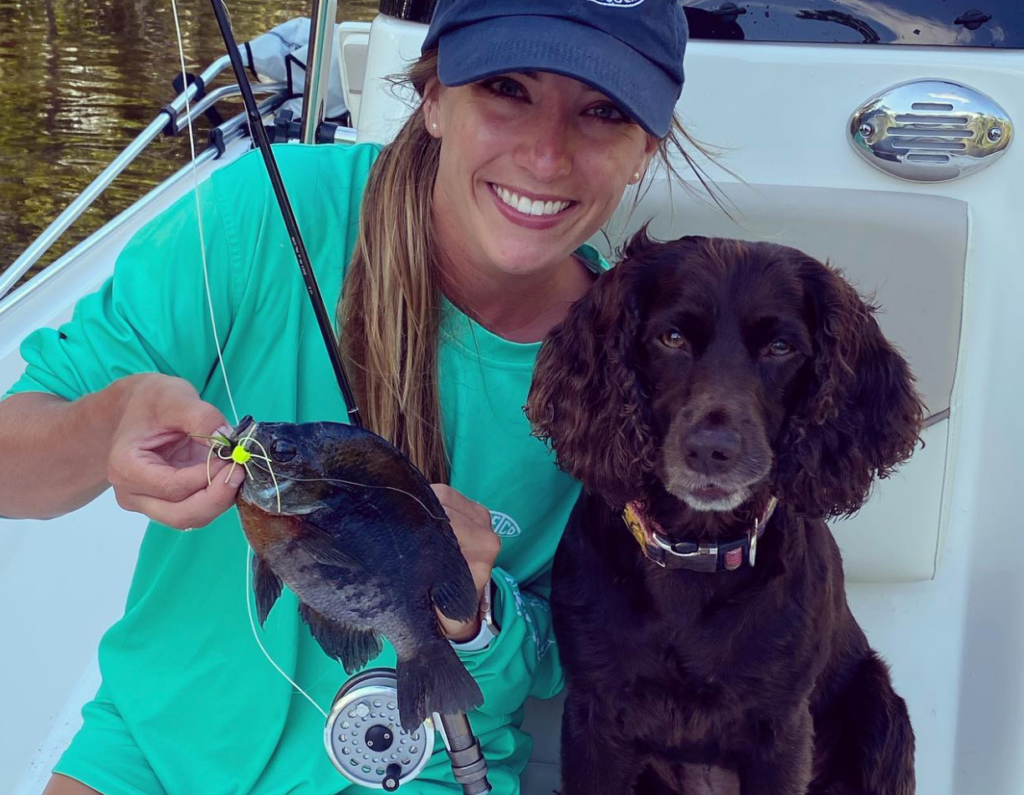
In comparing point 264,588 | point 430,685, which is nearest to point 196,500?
point 264,588

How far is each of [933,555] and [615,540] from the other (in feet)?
3.04

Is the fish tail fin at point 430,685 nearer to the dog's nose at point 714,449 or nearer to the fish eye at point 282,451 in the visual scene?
the fish eye at point 282,451

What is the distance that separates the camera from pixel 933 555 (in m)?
2.56

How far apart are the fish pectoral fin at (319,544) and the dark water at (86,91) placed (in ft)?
18.3

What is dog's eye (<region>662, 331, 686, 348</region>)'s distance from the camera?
1.99 m

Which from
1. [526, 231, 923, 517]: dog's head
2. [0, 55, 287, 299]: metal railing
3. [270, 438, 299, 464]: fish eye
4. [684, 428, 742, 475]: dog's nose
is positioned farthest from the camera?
[0, 55, 287, 299]: metal railing

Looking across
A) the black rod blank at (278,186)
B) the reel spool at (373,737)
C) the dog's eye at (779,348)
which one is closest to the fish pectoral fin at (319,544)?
the black rod blank at (278,186)

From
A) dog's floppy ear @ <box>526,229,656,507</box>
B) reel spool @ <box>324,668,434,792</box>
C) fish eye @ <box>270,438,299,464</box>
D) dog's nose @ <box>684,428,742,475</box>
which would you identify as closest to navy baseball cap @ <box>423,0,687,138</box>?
dog's floppy ear @ <box>526,229,656,507</box>

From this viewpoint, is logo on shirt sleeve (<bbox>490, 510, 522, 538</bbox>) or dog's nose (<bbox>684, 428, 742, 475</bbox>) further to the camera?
logo on shirt sleeve (<bbox>490, 510, 522, 538</bbox>)

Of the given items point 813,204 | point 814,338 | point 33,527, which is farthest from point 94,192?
point 814,338

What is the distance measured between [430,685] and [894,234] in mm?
1674

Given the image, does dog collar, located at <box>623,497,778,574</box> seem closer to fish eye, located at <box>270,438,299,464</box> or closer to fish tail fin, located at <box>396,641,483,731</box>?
fish tail fin, located at <box>396,641,483,731</box>

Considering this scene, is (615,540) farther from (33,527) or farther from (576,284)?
(33,527)

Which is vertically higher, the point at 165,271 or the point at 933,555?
the point at 165,271
